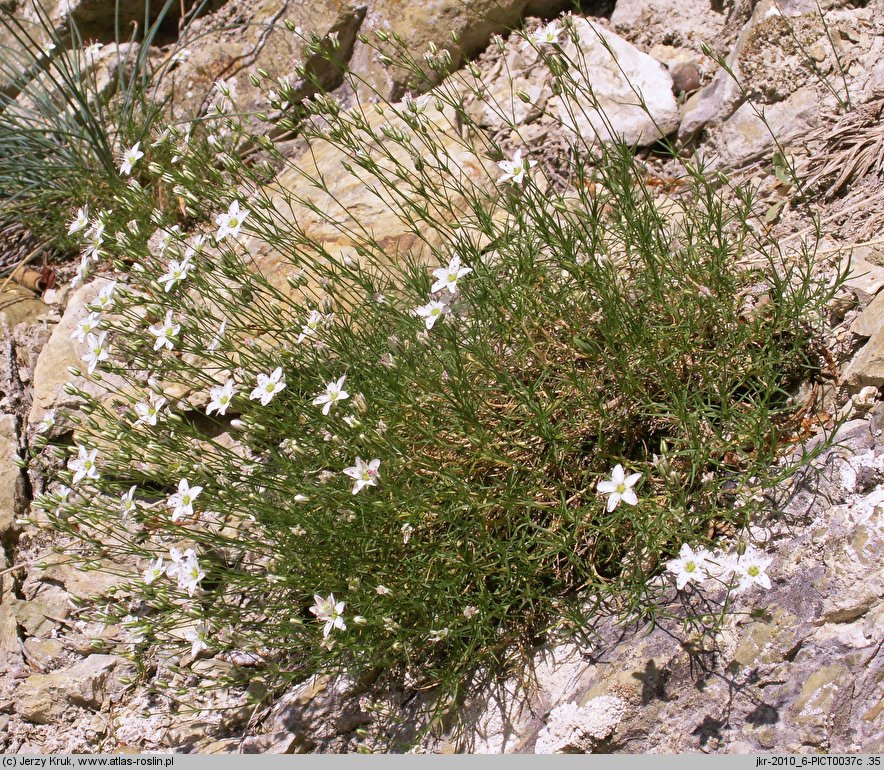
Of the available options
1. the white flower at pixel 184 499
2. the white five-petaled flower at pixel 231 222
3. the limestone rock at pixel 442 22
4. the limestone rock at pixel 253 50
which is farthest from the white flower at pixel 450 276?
the limestone rock at pixel 253 50

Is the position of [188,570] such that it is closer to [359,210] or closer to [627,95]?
[359,210]

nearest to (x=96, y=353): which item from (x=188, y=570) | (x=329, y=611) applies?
(x=188, y=570)

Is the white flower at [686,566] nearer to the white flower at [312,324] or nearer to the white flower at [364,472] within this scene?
the white flower at [364,472]

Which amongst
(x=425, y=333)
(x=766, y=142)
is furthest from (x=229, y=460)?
(x=766, y=142)

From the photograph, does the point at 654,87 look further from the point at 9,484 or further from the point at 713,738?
the point at 9,484

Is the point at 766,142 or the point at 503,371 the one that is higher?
the point at 766,142

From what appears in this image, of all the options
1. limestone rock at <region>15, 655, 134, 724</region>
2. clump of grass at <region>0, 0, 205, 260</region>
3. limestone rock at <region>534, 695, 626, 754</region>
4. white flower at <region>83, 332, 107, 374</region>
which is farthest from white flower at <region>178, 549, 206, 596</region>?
clump of grass at <region>0, 0, 205, 260</region>
